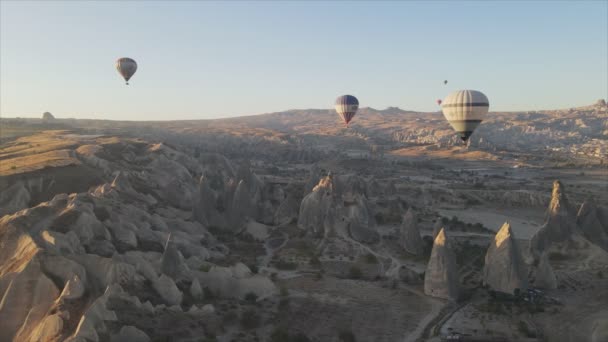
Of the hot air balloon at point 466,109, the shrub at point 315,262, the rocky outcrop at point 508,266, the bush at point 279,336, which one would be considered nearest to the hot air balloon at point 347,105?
the hot air balloon at point 466,109

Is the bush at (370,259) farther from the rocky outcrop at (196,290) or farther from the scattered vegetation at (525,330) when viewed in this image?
the rocky outcrop at (196,290)

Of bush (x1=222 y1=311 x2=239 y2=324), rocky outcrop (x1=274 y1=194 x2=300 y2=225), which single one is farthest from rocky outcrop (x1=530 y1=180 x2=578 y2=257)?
bush (x1=222 y1=311 x2=239 y2=324)

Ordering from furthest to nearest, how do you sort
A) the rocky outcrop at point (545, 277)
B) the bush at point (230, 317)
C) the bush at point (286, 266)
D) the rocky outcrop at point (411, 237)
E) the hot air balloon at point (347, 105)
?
the hot air balloon at point (347, 105)
the rocky outcrop at point (411, 237)
the bush at point (286, 266)
the rocky outcrop at point (545, 277)
the bush at point (230, 317)

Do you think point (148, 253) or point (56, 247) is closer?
point (56, 247)

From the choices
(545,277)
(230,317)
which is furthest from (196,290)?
(545,277)

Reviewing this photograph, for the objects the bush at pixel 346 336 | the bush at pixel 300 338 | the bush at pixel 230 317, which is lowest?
the bush at pixel 346 336

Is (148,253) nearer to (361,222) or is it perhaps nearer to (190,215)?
(190,215)

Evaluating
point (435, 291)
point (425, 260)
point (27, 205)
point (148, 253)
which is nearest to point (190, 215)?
point (27, 205)
